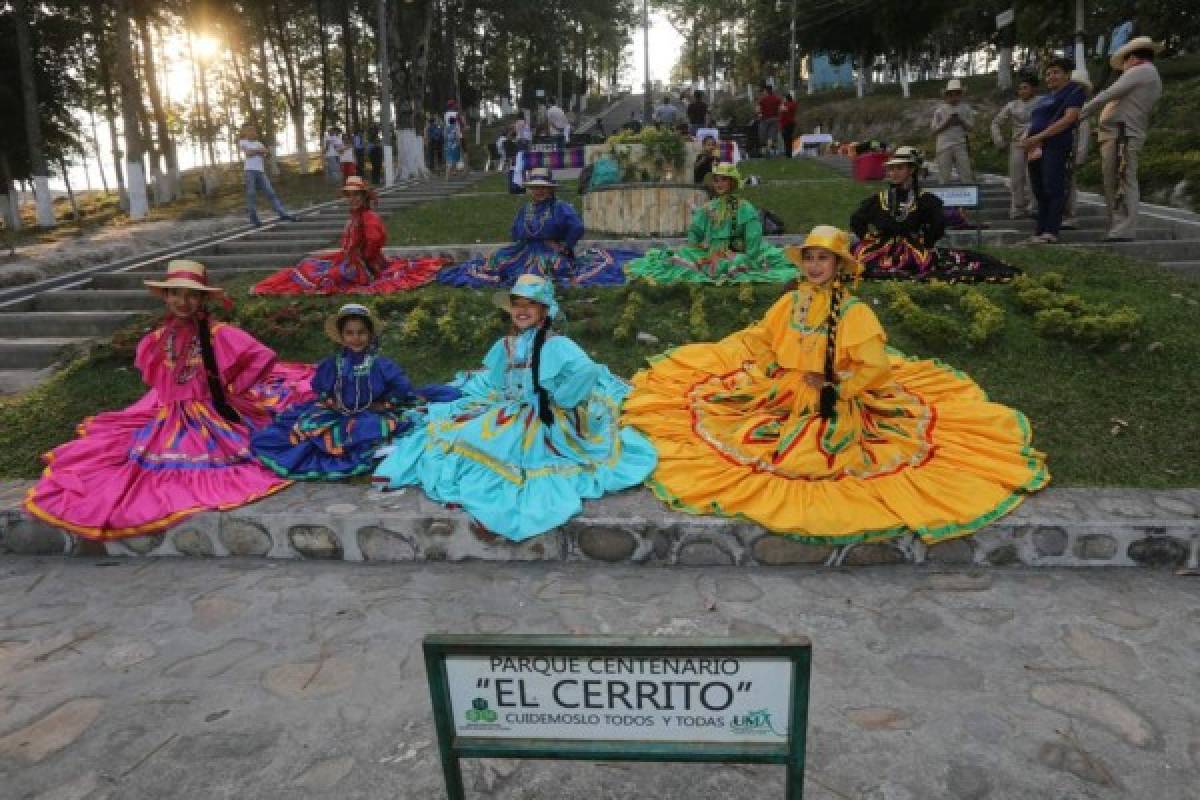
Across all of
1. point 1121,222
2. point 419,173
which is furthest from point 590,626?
point 419,173

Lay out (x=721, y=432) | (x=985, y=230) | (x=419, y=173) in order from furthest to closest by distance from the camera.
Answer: (x=419, y=173) → (x=985, y=230) → (x=721, y=432)

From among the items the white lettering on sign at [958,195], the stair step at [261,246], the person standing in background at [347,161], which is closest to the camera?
the white lettering on sign at [958,195]

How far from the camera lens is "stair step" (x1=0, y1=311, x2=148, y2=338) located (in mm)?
8875

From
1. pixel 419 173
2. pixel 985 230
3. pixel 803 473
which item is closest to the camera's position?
pixel 803 473

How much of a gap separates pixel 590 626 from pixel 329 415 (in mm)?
2711

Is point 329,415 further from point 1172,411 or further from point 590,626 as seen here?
point 1172,411

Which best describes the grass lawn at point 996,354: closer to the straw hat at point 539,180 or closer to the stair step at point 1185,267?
the stair step at point 1185,267

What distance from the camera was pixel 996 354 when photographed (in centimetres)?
663

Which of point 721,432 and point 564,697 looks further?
point 721,432

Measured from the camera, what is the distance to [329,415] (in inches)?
215

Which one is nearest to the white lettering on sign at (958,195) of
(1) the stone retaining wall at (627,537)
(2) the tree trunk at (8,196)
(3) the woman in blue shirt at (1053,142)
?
(3) the woman in blue shirt at (1053,142)

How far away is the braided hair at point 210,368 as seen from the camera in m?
5.42

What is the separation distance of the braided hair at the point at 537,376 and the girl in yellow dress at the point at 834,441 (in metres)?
0.85

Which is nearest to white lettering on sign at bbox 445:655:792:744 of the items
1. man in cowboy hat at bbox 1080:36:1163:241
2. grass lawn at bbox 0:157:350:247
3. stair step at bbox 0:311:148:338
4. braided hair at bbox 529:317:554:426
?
braided hair at bbox 529:317:554:426
